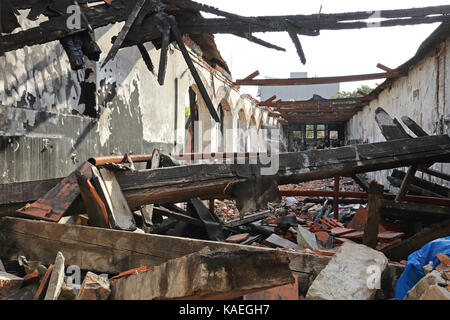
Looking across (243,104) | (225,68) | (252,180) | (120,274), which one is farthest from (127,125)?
(243,104)

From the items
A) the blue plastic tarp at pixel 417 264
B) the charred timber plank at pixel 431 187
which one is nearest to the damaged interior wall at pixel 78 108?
the blue plastic tarp at pixel 417 264

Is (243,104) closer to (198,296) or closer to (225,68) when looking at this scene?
(225,68)

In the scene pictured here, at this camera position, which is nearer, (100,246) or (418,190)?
(100,246)

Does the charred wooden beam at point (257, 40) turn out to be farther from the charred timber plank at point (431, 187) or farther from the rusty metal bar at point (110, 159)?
the charred timber plank at point (431, 187)

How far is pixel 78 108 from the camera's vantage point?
4555 mm

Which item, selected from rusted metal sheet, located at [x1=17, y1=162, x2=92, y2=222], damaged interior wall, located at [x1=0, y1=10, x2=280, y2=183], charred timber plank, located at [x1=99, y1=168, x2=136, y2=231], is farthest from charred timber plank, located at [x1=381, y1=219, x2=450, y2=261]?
damaged interior wall, located at [x1=0, y1=10, x2=280, y2=183]

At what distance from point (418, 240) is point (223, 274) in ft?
8.19

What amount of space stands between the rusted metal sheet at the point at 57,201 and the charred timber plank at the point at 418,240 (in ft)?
9.12

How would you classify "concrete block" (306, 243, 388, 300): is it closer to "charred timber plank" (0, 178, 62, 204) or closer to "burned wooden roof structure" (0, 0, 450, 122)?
"charred timber plank" (0, 178, 62, 204)

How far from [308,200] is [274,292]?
5.94 metres

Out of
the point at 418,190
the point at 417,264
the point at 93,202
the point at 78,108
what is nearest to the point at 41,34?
the point at 78,108

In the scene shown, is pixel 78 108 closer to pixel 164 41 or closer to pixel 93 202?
pixel 164 41

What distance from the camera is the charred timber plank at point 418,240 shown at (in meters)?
2.95

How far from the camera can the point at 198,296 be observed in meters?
1.34
